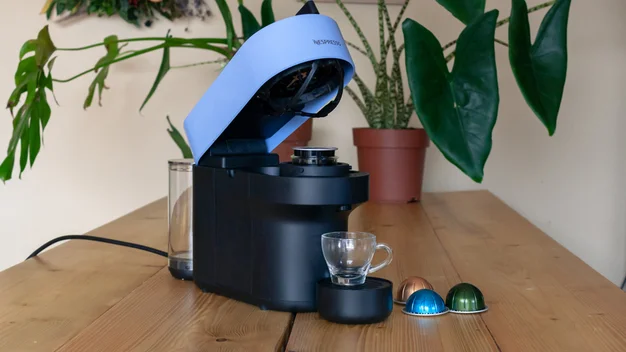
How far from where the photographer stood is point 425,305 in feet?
2.85

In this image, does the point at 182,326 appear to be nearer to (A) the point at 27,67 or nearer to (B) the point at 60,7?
(A) the point at 27,67

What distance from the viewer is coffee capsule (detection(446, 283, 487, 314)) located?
88 centimetres

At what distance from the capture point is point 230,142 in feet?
3.20

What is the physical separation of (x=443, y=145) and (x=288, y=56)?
28 centimetres

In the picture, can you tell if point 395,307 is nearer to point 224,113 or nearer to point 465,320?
point 465,320

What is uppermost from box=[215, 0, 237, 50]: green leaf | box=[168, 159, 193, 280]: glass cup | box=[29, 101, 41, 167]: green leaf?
box=[215, 0, 237, 50]: green leaf

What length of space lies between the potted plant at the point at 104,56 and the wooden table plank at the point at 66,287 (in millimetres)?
241

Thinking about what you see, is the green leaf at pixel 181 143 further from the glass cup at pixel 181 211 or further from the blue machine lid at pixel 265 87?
the blue machine lid at pixel 265 87

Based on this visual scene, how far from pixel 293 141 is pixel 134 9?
2.31 ft

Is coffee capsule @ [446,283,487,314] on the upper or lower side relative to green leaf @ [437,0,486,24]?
lower

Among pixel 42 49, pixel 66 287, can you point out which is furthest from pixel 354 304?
pixel 42 49

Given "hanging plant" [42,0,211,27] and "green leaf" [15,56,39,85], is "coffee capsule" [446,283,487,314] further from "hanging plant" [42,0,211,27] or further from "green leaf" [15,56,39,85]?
"hanging plant" [42,0,211,27]

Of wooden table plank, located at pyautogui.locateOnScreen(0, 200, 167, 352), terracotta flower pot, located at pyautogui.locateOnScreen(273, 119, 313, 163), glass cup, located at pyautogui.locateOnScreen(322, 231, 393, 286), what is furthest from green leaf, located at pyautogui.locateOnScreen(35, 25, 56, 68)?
glass cup, located at pyautogui.locateOnScreen(322, 231, 393, 286)

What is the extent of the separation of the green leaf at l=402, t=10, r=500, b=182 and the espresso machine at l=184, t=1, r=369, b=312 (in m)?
0.15
